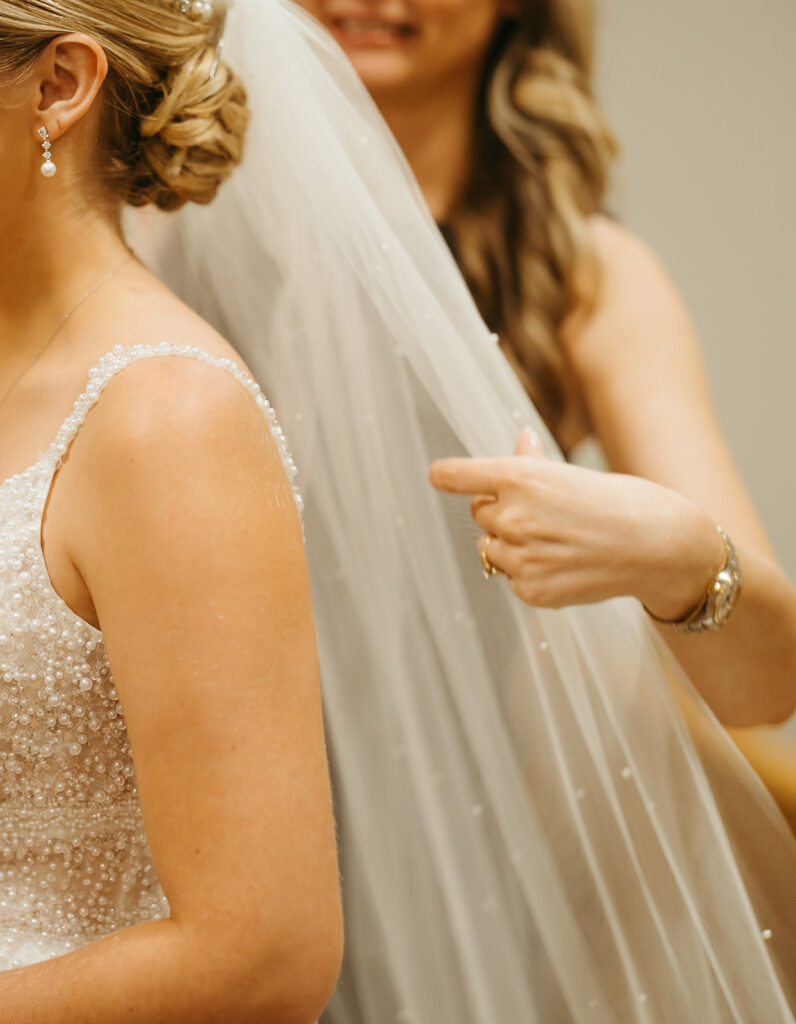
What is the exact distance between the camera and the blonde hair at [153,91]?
643 mm

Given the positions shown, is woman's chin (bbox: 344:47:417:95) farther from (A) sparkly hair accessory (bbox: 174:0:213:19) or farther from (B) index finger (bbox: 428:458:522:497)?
(B) index finger (bbox: 428:458:522:497)

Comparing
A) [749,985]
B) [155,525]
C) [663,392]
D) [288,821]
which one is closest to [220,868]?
[288,821]

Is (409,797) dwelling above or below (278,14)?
below

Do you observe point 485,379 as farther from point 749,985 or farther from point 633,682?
point 749,985

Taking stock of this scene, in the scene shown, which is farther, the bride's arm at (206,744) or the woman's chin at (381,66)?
the woman's chin at (381,66)

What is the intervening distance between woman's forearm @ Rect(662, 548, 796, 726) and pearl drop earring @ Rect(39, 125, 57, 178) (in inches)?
22.7

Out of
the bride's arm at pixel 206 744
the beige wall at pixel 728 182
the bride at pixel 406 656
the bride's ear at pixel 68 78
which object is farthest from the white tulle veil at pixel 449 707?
the beige wall at pixel 728 182

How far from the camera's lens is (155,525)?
563mm

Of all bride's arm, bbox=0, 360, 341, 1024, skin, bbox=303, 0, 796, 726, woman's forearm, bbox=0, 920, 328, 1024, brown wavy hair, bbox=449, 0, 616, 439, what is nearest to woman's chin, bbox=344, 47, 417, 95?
skin, bbox=303, 0, 796, 726

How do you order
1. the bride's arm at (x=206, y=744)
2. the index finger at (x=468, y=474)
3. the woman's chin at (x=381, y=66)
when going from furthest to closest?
the woman's chin at (x=381, y=66) < the index finger at (x=468, y=474) < the bride's arm at (x=206, y=744)

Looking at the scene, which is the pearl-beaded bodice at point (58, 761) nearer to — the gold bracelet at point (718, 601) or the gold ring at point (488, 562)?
the gold ring at point (488, 562)

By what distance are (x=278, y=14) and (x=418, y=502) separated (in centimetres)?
38

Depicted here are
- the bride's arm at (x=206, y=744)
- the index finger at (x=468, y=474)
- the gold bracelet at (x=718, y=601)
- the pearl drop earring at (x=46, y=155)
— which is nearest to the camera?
the bride's arm at (x=206, y=744)

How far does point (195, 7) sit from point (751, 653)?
665mm
